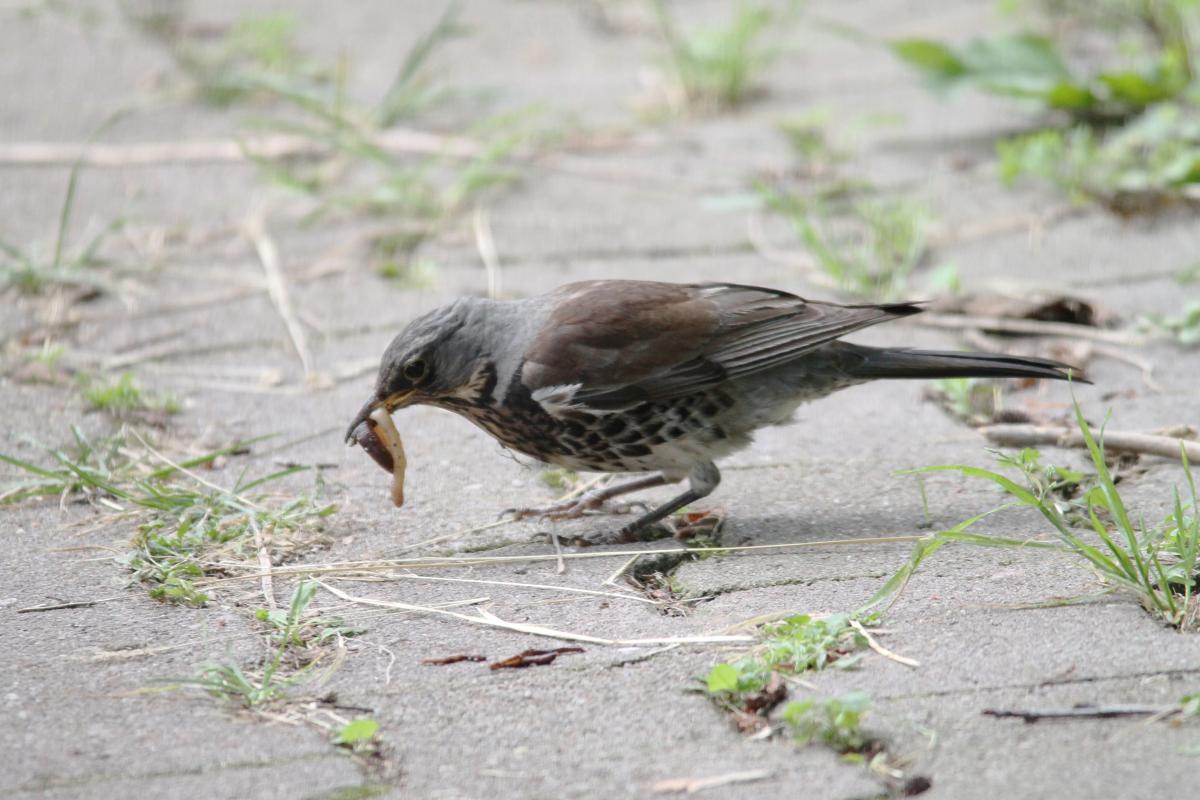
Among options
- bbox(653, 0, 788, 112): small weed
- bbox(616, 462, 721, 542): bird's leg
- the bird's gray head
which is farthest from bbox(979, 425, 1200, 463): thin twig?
bbox(653, 0, 788, 112): small weed

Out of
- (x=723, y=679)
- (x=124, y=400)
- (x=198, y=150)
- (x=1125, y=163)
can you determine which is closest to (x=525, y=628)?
(x=723, y=679)

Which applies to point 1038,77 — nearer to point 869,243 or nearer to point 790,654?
point 869,243

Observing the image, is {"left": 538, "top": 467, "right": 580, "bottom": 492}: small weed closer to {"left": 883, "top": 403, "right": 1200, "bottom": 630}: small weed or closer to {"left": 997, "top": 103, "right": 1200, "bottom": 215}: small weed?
{"left": 883, "top": 403, "right": 1200, "bottom": 630}: small weed

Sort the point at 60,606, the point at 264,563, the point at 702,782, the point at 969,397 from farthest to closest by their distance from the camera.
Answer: the point at 969,397
the point at 264,563
the point at 60,606
the point at 702,782

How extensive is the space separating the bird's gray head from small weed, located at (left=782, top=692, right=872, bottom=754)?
1.72 m

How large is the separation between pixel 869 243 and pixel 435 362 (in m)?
2.39

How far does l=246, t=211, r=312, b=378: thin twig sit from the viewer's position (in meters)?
5.15

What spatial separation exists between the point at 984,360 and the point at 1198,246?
216 centimetres

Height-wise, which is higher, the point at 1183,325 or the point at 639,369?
the point at 639,369

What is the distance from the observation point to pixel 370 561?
354cm

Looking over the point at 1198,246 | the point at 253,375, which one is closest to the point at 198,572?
the point at 253,375

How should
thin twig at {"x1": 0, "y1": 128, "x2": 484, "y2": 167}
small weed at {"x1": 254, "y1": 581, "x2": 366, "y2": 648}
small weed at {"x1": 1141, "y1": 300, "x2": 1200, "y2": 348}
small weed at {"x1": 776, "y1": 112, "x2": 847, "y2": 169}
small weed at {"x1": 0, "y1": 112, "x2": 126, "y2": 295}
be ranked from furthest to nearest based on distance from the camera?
thin twig at {"x1": 0, "y1": 128, "x2": 484, "y2": 167}, small weed at {"x1": 776, "y1": 112, "x2": 847, "y2": 169}, small weed at {"x1": 0, "y1": 112, "x2": 126, "y2": 295}, small weed at {"x1": 1141, "y1": 300, "x2": 1200, "y2": 348}, small weed at {"x1": 254, "y1": 581, "x2": 366, "y2": 648}

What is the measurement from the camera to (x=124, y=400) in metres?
4.46

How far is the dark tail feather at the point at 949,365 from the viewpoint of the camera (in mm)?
3959
